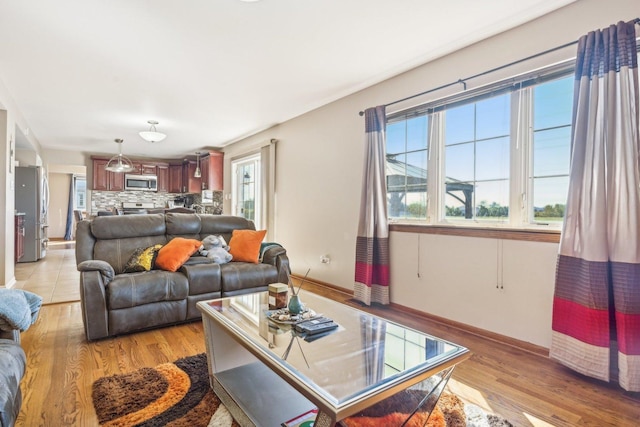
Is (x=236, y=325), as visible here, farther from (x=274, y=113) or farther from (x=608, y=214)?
(x=274, y=113)

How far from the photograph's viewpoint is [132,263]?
10.1 feet

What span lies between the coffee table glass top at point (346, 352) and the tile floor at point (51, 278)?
3003 mm

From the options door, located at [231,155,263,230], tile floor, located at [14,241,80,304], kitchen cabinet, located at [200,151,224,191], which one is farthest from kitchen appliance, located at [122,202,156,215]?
door, located at [231,155,263,230]

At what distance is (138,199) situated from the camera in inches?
356

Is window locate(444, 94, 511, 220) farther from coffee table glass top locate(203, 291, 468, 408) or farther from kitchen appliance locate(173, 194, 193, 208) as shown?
kitchen appliance locate(173, 194, 193, 208)

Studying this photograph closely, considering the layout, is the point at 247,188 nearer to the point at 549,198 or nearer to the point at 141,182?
the point at 141,182

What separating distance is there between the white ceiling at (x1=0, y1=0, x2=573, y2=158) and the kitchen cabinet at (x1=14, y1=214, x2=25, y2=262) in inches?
72.9

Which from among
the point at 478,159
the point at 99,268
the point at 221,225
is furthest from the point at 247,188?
the point at 478,159

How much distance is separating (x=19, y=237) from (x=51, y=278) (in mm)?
1508

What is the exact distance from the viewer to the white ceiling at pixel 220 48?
238 cm

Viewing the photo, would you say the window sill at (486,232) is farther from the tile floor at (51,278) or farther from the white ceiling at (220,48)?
the tile floor at (51,278)

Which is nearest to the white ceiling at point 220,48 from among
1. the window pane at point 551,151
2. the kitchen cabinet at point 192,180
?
the window pane at point 551,151

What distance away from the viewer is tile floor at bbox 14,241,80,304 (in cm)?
387

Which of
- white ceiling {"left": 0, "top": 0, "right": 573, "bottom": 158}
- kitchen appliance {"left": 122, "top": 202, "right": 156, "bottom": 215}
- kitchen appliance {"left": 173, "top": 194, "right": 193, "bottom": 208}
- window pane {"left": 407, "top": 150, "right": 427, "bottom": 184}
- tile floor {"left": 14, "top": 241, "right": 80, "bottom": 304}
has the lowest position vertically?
tile floor {"left": 14, "top": 241, "right": 80, "bottom": 304}
